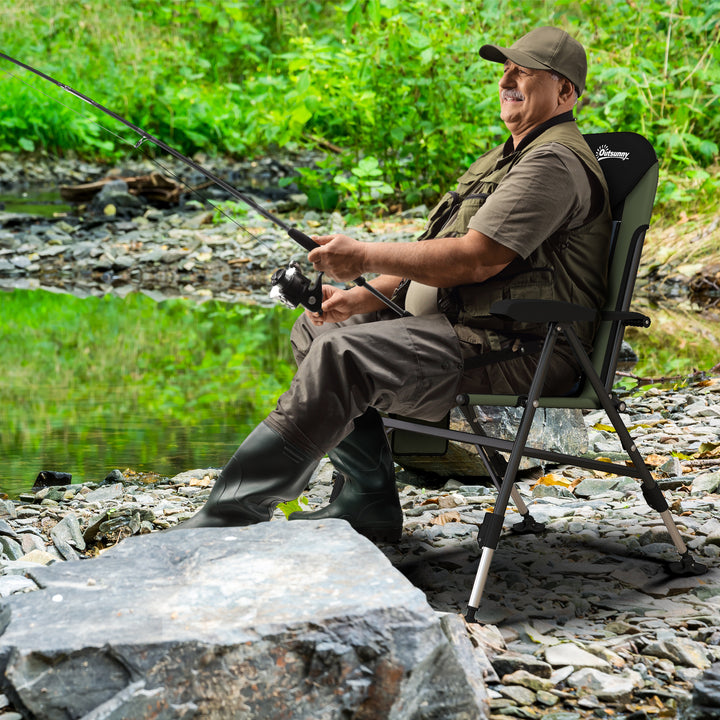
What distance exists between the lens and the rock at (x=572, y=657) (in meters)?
2.01

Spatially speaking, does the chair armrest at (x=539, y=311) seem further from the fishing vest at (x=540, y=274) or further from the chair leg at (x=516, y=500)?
the chair leg at (x=516, y=500)

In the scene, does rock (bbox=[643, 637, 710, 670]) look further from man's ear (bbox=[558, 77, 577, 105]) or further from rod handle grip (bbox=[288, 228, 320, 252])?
man's ear (bbox=[558, 77, 577, 105])

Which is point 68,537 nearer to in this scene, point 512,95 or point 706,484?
point 512,95

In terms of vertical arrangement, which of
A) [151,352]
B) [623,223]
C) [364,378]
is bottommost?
[151,352]

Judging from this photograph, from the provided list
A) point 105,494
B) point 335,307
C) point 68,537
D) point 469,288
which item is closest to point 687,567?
point 469,288

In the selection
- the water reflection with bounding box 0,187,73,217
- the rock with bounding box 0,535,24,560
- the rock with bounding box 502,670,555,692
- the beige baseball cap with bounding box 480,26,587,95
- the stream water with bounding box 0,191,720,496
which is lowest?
the stream water with bounding box 0,191,720,496

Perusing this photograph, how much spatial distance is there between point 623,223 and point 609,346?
312mm

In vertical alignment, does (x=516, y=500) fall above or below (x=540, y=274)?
below

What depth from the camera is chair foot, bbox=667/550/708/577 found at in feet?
8.28

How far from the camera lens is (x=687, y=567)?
8.30 ft

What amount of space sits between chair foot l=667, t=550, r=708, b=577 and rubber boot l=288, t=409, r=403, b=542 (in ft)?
2.47

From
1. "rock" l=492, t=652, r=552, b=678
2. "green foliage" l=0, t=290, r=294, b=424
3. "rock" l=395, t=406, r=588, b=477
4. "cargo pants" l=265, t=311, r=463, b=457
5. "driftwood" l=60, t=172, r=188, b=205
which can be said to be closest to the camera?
"rock" l=492, t=652, r=552, b=678

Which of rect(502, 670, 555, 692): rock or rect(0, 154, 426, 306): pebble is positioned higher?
rect(502, 670, 555, 692): rock

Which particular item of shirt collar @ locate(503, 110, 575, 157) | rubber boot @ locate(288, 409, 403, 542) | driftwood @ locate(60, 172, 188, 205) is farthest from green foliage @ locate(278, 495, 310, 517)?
driftwood @ locate(60, 172, 188, 205)
